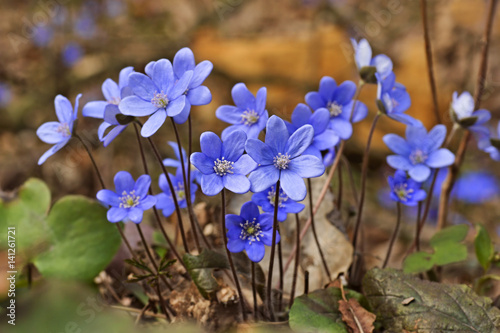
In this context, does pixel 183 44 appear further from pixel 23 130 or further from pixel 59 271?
pixel 59 271

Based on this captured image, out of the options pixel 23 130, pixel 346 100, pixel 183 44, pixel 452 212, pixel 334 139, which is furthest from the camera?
pixel 183 44

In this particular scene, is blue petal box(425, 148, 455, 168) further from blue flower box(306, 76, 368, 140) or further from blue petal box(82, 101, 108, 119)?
blue petal box(82, 101, 108, 119)

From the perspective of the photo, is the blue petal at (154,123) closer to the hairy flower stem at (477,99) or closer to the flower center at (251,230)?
the flower center at (251,230)

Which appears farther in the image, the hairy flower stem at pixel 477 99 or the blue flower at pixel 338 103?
the hairy flower stem at pixel 477 99

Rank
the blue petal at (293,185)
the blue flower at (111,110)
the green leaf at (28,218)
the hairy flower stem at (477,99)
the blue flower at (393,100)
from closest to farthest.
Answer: the blue petal at (293,185) < the blue flower at (111,110) < the blue flower at (393,100) < the green leaf at (28,218) < the hairy flower stem at (477,99)

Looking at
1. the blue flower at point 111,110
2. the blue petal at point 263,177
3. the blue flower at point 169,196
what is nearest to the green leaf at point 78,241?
the blue flower at point 169,196

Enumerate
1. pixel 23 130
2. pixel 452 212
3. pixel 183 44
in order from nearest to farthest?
pixel 452 212
pixel 23 130
pixel 183 44

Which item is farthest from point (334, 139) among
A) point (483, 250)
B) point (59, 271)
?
point (59, 271)
